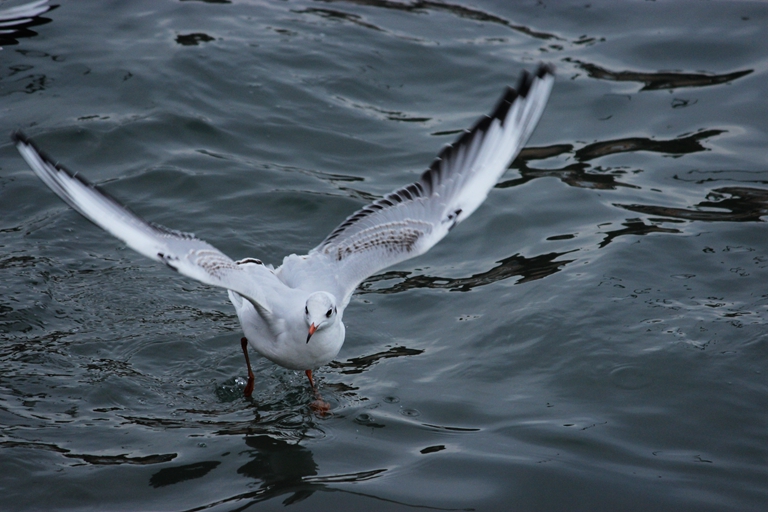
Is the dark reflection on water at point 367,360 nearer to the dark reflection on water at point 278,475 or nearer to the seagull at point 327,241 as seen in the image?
the seagull at point 327,241

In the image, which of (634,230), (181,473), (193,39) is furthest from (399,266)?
(193,39)

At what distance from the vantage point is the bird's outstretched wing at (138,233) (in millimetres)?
5547

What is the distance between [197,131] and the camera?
10.8m

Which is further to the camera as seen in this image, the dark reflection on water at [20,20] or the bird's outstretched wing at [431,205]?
the dark reflection on water at [20,20]

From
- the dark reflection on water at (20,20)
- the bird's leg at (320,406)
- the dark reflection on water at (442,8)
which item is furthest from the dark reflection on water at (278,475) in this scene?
the dark reflection on water at (442,8)

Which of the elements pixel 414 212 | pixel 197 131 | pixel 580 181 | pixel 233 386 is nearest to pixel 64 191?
pixel 233 386

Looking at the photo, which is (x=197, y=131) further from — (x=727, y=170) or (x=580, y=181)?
(x=727, y=170)

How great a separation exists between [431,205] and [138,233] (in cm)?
250

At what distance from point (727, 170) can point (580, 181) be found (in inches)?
64.9

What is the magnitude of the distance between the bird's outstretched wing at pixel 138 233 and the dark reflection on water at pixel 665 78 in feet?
24.6


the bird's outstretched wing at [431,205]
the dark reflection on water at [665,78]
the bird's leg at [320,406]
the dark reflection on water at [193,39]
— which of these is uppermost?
the dark reflection on water at [193,39]

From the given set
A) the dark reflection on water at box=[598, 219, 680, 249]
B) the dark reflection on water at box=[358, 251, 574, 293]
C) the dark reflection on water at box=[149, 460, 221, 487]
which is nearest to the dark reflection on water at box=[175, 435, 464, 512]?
the dark reflection on water at box=[149, 460, 221, 487]

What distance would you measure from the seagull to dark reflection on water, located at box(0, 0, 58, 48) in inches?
279

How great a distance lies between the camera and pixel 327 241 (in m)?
7.25
